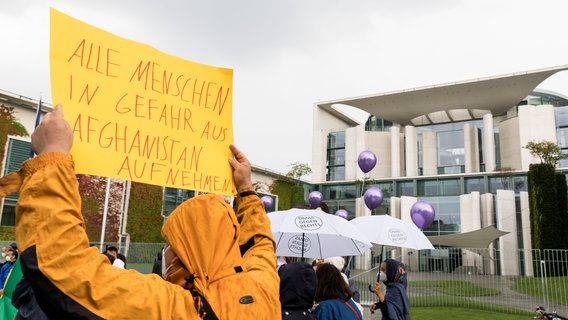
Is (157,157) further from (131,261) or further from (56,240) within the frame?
(131,261)

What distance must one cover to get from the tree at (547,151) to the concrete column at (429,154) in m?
7.56

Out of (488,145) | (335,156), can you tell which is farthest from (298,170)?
(488,145)

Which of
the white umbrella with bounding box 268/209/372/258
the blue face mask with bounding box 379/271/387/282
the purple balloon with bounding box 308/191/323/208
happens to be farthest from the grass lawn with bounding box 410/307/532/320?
the blue face mask with bounding box 379/271/387/282

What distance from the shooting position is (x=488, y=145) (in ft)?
113

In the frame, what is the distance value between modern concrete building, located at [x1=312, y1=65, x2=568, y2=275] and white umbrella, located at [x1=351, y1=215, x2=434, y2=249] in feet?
77.1

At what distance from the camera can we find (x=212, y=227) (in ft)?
4.63

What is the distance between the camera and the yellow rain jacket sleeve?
106 centimetres

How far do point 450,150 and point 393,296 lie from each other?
34346 mm

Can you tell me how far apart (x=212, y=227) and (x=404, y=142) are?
39.9 metres

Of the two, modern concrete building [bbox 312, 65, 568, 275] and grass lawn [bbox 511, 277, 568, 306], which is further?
modern concrete building [bbox 312, 65, 568, 275]

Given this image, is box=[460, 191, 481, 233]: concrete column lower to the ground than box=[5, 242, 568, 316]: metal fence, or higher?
higher

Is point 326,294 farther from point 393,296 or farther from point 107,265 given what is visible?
point 107,265

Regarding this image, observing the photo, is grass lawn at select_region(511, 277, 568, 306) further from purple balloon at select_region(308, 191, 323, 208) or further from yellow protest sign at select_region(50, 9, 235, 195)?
yellow protest sign at select_region(50, 9, 235, 195)

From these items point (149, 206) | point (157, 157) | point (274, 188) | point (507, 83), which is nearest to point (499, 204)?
point (507, 83)
